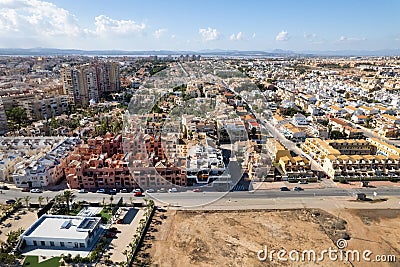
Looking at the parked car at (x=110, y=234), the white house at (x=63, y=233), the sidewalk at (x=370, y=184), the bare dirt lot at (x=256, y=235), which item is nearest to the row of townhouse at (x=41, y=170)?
the white house at (x=63, y=233)

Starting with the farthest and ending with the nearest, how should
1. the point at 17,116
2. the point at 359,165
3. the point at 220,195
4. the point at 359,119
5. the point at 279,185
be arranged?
the point at 359,119 < the point at 17,116 < the point at 359,165 < the point at 279,185 < the point at 220,195

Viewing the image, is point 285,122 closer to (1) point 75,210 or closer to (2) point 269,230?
(2) point 269,230

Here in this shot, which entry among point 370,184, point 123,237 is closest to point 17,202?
point 123,237

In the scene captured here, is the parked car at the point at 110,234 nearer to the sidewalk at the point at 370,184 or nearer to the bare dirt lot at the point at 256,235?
the bare dirt lot at the point at 256,235

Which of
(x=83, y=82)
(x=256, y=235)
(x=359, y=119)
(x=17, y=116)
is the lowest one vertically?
(x=256, y=235)

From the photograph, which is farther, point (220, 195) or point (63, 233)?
point (220, 195)

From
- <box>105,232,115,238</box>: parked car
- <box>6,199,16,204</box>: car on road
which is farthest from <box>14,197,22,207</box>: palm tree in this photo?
<box>105,232,115,238</box>: parked car

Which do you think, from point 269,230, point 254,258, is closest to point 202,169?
point 269,230

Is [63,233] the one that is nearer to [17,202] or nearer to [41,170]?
[17,202]
